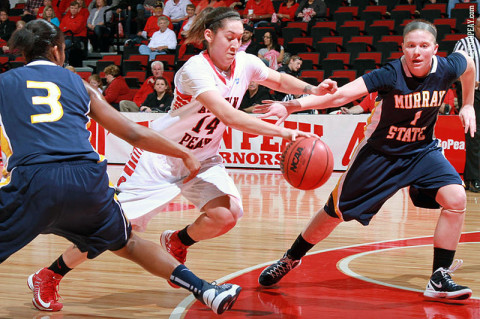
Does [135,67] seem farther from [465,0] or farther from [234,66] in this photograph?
[234,66]

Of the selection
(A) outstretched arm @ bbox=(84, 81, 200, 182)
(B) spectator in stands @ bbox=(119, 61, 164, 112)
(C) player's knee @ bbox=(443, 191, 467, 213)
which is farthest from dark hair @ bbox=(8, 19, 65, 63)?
(B) spectator in stands @ bbox=(119, 61, 164, 112)

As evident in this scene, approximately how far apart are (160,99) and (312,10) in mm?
4407

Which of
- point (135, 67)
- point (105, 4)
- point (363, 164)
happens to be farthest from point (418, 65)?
point (105, 4)

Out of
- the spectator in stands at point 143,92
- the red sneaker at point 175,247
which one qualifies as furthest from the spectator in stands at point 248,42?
the red sneaker at point 175,247

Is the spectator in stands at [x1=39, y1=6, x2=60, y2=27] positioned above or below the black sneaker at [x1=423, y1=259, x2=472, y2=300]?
above

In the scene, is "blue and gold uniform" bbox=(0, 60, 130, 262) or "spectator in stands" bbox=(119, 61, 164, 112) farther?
"spectator in stands" bbox=(119, 61, 164, 112)

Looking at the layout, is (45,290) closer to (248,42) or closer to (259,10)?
(248,42)

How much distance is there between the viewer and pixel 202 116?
13.4ft

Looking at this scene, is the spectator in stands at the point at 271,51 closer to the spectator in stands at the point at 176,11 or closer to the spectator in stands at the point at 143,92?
the spectator in stands at the point at 143,92

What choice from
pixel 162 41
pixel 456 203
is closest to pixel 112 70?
pixel 162 41

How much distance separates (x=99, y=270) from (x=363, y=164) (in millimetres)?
2013

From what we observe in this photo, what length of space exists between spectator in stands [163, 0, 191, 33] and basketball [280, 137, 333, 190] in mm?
11784

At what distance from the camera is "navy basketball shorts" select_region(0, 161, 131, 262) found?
281 cm

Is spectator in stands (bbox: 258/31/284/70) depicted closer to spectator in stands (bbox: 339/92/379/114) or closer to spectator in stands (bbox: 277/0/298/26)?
spectator in stands (bbox: 277/0/298/26)
